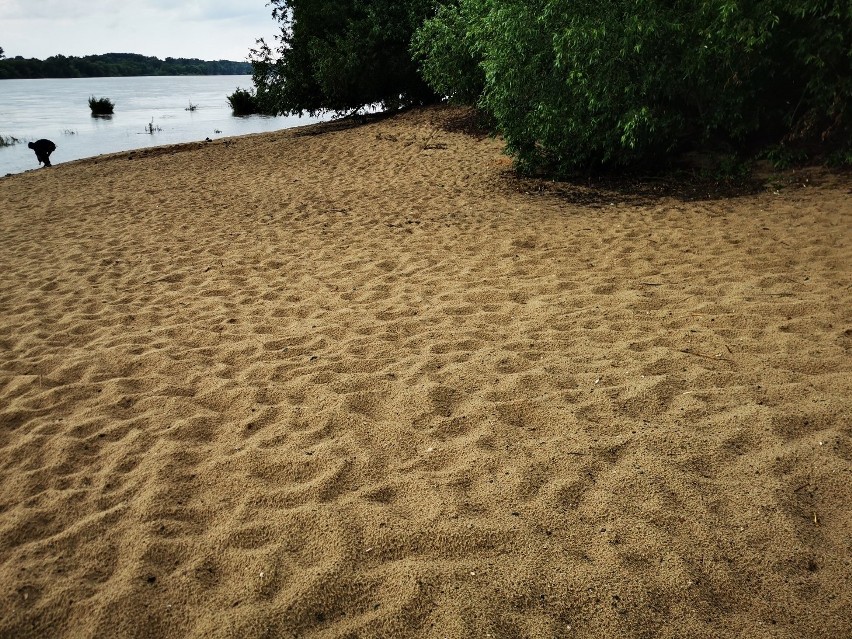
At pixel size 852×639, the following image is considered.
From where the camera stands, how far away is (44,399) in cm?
373

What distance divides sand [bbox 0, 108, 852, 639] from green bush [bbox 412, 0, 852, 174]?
75.7 inches

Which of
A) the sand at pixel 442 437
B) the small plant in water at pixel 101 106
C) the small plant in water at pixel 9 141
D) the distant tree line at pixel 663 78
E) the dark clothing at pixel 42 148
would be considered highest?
the small plant in water at pixel 101 106

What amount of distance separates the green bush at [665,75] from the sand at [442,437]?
6.31 ft

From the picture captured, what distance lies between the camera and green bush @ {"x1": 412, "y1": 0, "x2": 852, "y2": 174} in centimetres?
702

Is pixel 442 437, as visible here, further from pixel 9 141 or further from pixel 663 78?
pixel 9 141

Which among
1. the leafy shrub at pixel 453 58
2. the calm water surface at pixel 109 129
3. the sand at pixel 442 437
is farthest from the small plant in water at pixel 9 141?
the sand at pixel 442 437

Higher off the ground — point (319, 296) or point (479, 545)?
point (319, 296)

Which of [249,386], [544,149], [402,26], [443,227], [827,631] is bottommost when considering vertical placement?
[827,631]

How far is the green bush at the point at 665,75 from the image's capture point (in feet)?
23.0

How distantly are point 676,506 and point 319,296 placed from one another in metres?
3.60

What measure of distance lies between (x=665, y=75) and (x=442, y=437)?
254 inches

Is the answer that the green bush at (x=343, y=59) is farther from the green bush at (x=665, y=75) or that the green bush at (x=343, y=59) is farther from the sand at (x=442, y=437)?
the sand at (x=442, y=437)

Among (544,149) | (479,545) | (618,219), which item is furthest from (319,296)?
(544,149)

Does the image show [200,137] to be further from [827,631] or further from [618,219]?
[827,631]
